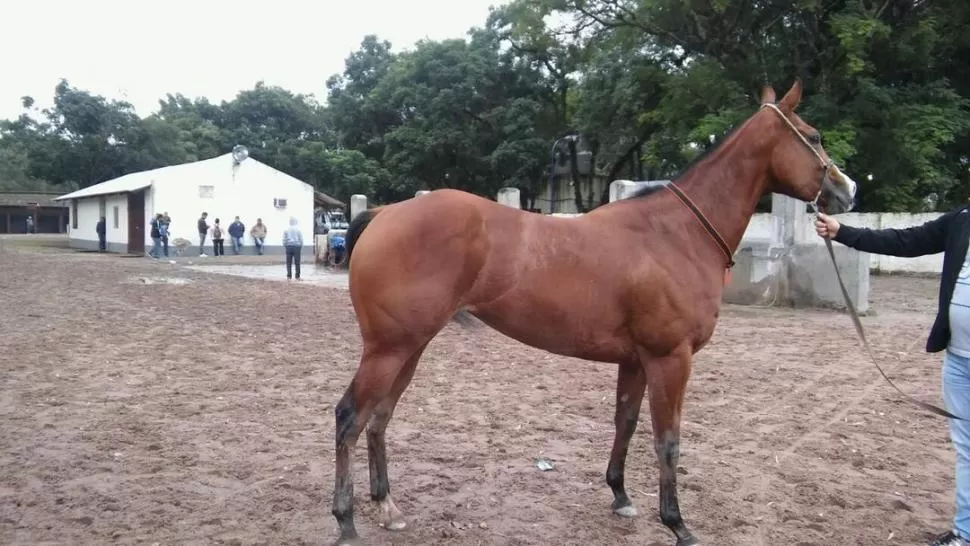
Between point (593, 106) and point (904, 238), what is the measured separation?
93.2 ft

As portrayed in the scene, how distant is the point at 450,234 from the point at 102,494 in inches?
101

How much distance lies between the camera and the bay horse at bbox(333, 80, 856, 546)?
12.2 feet

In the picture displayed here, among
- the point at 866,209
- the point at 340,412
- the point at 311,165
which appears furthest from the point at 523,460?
the point at 311,165

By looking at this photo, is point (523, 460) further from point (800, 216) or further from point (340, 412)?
point (800, 216)

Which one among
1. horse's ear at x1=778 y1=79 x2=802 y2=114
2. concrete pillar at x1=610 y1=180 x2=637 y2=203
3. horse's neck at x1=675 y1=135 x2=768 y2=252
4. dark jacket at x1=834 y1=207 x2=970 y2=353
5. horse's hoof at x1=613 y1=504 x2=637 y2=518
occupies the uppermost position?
concrete pillar at x1=610 y1=180 x2=637 y2=203

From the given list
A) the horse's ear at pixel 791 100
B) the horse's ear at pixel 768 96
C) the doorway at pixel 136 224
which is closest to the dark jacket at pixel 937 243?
the horse's ear at pixel 791 100

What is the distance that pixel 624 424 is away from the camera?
4203 mm

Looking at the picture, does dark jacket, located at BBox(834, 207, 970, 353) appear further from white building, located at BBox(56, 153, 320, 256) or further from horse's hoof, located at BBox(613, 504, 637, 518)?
white building, located at BBox(56, 153, 320, 256)

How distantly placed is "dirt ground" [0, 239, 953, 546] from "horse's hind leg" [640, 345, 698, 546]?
0.20 meters

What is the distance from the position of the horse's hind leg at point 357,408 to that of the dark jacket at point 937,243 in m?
2.53

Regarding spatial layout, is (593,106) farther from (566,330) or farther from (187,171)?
(566,330)

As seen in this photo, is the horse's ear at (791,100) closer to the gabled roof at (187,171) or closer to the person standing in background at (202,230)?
the person standing in background at (202,230)

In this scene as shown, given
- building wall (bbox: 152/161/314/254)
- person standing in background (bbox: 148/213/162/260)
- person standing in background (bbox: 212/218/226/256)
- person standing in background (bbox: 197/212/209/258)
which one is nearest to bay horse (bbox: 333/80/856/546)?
person standing in background (bbox: 148/213/162/260)

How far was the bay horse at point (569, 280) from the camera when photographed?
3.71 meters
